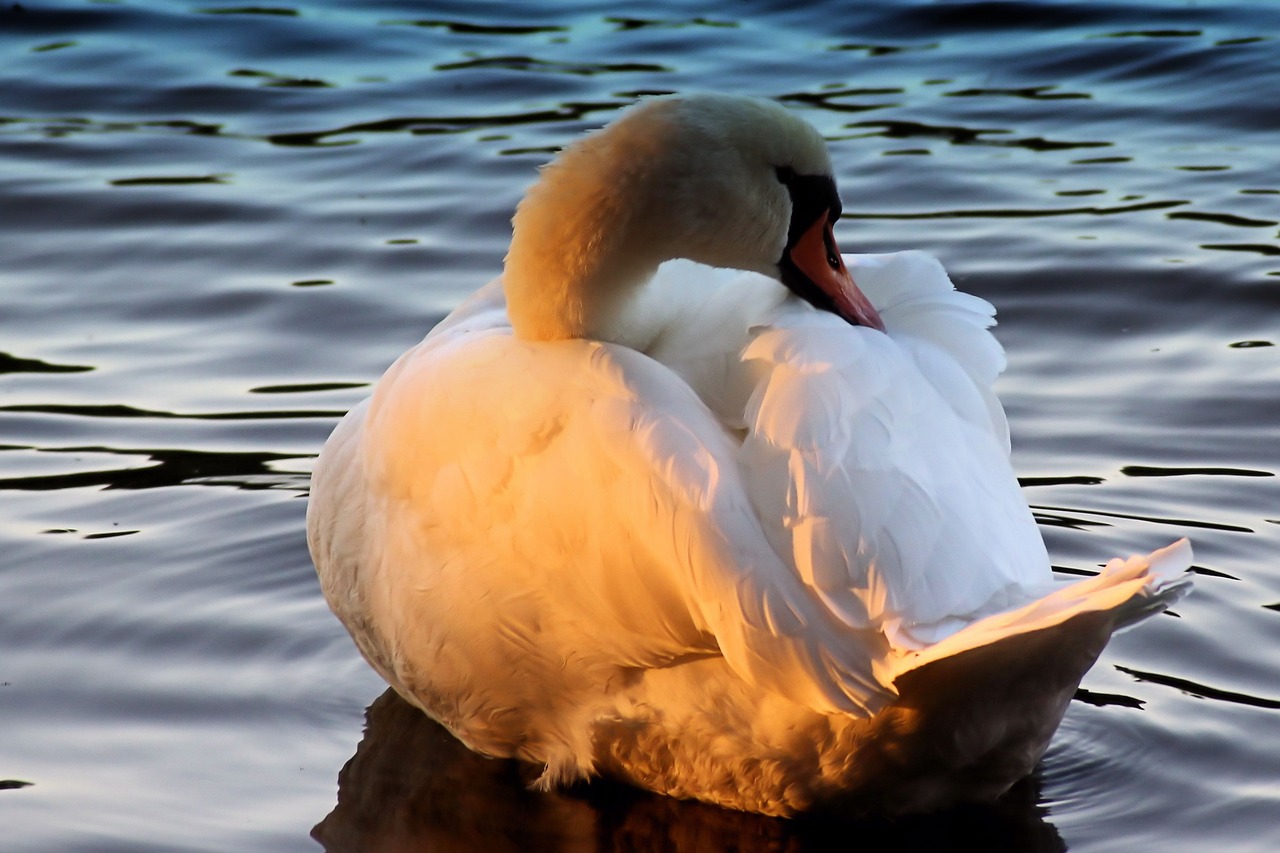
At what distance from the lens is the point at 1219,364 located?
6887 millimetres

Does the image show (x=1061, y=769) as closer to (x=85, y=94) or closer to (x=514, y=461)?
(x=514, y=461)

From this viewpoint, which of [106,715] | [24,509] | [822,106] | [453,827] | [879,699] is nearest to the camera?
[879,699]

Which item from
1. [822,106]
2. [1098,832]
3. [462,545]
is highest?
[822,106]

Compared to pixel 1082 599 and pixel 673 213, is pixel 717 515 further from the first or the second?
pixel 673 213

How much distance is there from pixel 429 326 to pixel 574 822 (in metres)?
3.64

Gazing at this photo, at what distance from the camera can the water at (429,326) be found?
4.35 metres

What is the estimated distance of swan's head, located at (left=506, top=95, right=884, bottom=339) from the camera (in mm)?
3980

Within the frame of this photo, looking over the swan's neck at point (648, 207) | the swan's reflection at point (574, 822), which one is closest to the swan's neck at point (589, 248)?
the swan's neck at point (648, 207)

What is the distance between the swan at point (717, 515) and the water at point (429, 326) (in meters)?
0.33

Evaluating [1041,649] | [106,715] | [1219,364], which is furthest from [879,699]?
[1219,364]

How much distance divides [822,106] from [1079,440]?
4.64 meters

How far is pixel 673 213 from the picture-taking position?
4000 mm

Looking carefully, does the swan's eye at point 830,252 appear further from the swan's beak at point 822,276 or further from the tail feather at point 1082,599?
the tail feather at point 1082,599

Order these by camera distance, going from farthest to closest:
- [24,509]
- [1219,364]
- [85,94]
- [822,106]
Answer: [85,94] < [822,106] < [1219,364] < [24,509]
